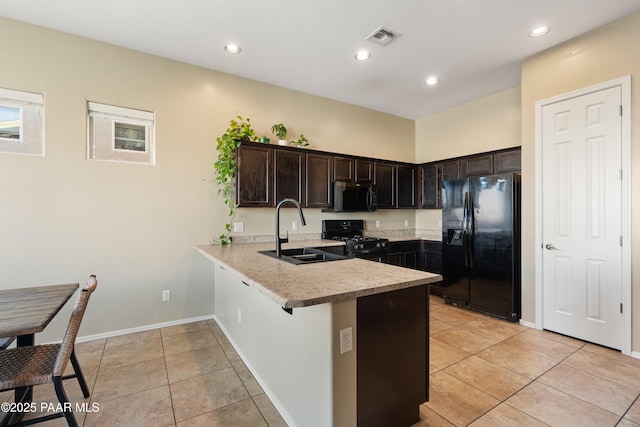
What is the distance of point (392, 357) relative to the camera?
1.59 meters

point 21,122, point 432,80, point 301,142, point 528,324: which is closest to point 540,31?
point 432,80

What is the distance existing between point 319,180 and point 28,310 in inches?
122

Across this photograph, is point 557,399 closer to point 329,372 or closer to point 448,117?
point 329,372

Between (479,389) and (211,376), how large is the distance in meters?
2.04

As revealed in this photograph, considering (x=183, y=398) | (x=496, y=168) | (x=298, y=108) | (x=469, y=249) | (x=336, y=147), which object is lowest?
(x=183, y=398)

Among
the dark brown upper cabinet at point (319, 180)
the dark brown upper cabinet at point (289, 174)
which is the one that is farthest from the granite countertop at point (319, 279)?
the dark brown upper cabinet at point (319, 180)

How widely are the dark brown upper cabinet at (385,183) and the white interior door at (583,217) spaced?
209 cm

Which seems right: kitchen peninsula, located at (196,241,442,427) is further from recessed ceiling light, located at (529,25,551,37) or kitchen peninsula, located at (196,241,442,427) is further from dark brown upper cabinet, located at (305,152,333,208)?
recessed ceiling light, located at (529,25,551,37)

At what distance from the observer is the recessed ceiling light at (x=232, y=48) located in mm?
3016

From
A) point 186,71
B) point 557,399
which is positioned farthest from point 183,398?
point 186,71

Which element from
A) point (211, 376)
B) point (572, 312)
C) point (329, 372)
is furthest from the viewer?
point (572, 312)

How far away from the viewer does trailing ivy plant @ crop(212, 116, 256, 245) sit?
3.38 m

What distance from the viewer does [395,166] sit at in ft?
15.8

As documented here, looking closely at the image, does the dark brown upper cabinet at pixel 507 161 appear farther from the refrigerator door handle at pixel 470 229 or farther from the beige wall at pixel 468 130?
the refrigerator door handle at pixel 470 229
